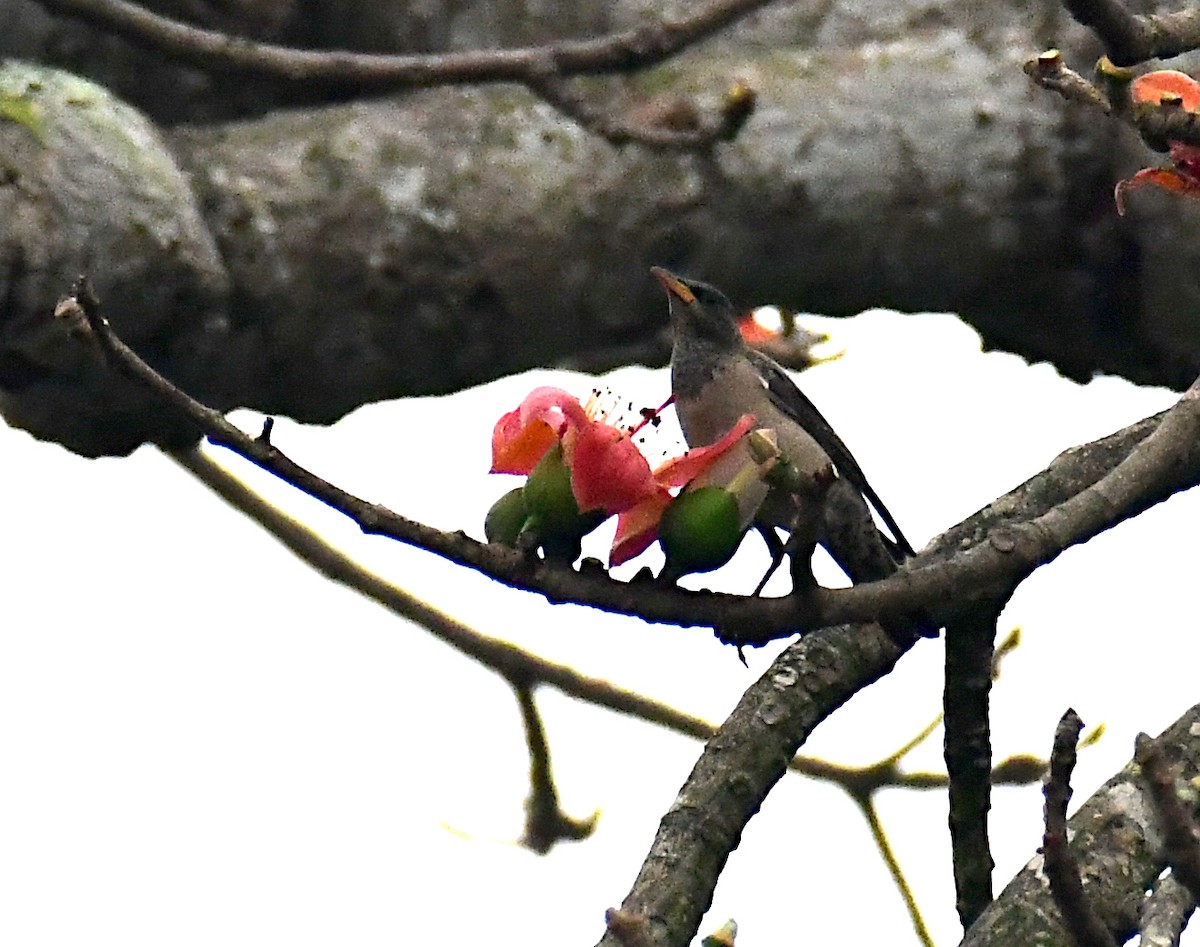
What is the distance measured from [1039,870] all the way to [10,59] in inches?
76.4

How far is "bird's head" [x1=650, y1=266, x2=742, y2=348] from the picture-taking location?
2945mm

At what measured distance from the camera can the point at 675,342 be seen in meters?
3.05

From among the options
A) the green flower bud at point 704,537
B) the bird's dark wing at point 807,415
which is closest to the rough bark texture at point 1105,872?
the green flower bud at point 704,537

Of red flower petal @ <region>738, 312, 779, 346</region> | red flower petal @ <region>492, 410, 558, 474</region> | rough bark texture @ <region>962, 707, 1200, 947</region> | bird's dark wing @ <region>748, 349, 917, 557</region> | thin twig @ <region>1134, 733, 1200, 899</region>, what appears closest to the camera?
thin twig @ <region>1134, 733, 1200, 899</region>

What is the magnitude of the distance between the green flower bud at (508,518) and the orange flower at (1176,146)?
682 millimetres

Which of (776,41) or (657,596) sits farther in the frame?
(776,41)

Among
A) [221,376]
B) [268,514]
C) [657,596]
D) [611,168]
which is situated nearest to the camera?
[657,596]

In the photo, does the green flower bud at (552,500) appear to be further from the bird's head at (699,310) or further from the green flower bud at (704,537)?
the bird's head at (699,310)

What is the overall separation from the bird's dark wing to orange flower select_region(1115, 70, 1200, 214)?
116 centimetres

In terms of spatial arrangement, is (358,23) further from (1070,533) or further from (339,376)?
(1070,533)

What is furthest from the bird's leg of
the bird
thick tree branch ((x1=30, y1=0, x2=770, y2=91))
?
thick tree branch ((x1=30, y1=0, x2=770, y2=91))

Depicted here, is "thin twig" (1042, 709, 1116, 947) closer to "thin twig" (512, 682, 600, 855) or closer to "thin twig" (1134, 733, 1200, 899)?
"thin twig" (1134, 733, 1200, 899)

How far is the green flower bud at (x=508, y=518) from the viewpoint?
167 cm

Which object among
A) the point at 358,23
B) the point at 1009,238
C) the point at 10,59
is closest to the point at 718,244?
the point at 1009,238
